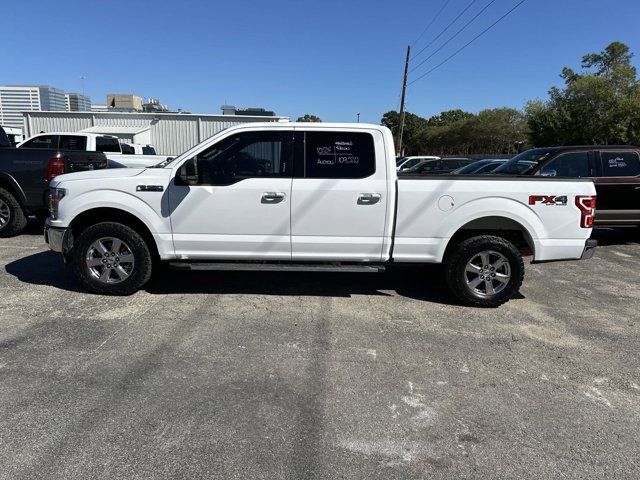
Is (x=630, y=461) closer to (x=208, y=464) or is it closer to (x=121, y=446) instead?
(x=208, y=464)

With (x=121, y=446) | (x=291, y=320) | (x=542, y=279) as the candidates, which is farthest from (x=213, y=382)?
(x=542, y=279)

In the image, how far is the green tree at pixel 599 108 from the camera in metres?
40.2

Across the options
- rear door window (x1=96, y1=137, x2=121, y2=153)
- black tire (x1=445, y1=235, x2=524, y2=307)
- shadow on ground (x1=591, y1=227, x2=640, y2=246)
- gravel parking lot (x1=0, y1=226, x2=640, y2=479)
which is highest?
rear door window (x1=96, y1=137, x2=121, y2=153)

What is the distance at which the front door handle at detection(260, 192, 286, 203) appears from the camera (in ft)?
16.8

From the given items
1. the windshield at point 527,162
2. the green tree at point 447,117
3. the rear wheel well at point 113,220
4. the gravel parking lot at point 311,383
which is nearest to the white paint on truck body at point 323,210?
the rear wheel well at point 113,220

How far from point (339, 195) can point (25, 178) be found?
608cm

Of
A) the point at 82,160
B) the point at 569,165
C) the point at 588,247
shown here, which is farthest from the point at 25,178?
the point at 569,165

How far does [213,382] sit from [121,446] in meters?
0.89

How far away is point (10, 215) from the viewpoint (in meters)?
8.34

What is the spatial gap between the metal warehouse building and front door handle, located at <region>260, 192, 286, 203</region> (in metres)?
23.7

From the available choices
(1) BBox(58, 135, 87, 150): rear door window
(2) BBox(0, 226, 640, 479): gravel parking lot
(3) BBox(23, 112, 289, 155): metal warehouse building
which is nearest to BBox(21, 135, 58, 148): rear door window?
(1) BBox(58, 135, 87, 150): rear door window

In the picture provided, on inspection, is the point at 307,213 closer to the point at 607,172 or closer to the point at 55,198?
the point at 55,198

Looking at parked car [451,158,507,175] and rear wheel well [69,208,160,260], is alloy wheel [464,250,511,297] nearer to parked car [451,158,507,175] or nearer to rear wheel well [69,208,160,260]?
rear wheel well [69,208,160,260]

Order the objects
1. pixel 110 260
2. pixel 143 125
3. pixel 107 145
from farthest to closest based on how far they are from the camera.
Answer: pixel 143 125, pixel 107 145, pixel 110 260
